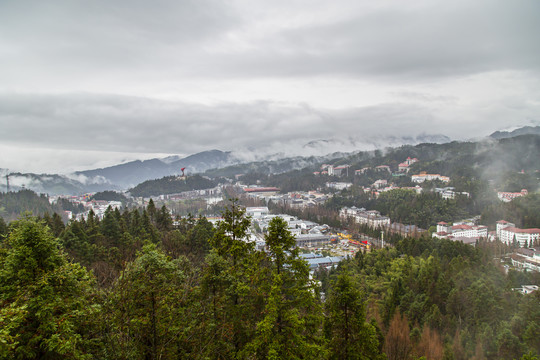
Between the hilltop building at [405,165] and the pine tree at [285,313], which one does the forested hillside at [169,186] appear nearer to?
the hilltop building at [405,165]

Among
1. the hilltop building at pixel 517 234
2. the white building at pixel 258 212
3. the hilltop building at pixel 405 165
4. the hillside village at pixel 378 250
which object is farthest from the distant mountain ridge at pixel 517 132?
the white building at pixel 258 212

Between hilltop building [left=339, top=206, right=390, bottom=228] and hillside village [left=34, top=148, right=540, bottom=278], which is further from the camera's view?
hilltop building [left=339, top=206, right=390, bottom=228]

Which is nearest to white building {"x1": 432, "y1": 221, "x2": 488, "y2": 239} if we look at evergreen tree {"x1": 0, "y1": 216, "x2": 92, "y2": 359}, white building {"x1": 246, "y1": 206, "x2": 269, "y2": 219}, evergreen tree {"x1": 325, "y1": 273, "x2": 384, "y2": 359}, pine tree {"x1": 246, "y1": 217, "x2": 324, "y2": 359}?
white building {"x1": 246, "y1": 206, "x2": 269, "y2": 219}

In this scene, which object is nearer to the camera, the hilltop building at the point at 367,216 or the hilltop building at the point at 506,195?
the hilltop building at the point at 506,195

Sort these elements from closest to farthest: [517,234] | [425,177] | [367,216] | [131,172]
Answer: [517,234] < [367,216] < [425,177] < [131,172]

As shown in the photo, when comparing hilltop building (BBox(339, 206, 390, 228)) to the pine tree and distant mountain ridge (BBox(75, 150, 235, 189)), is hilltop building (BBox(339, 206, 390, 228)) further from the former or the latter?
distant mountain ridge (BBox(75, 150, 235, 189))

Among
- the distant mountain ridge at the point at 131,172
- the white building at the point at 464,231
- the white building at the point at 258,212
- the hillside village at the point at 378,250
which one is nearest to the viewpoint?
the hillside village at the point at 378,250

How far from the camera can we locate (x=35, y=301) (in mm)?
3580

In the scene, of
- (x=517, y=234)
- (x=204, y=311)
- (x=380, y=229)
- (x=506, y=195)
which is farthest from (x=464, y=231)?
(x=204, y=311)

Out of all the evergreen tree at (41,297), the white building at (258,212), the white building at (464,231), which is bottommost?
the white building at (464,231)

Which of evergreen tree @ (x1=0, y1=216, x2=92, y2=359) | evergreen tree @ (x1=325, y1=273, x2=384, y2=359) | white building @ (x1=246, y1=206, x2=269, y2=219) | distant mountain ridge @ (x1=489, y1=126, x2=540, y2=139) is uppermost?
distant mountain ridge @ (x1=489, y1=126, x2=540, y2=139)

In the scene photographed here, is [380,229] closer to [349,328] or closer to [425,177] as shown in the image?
[349,328]

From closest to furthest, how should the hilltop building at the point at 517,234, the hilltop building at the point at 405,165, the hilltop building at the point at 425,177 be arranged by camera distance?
the hilltop building at the point at 517,234
the hilltop building at the point at 425,177
the hilltop building at the point at 405,165

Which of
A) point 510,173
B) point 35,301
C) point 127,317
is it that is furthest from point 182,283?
point 510,173
